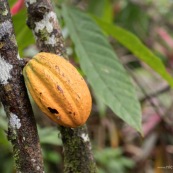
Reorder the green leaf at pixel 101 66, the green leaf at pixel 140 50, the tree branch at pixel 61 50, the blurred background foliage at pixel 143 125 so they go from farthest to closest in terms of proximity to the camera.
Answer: the blurred background foliage at pixel 143 125, the green leaf at pixel 140 50, the green leaf at pixel 101 66, the tree branch at pixel 61 50

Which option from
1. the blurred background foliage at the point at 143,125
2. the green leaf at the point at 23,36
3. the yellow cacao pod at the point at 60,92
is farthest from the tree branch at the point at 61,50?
the blurred background foliage at the point at 143,125

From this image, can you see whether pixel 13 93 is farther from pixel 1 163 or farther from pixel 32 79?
pixel 1 163

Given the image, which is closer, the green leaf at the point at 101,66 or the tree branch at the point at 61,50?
the tree branch at the point at 61,50

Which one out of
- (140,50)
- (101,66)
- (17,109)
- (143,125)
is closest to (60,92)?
(17,109)

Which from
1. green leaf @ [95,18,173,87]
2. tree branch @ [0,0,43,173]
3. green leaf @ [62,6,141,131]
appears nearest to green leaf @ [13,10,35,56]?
green leaf @ [62,6,141,131]

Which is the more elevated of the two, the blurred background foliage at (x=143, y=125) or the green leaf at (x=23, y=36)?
the green leaf at (x=23, y=36)

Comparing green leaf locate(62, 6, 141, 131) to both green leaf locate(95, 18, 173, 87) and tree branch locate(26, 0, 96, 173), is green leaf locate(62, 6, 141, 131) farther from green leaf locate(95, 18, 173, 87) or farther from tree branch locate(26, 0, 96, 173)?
tree branch locate(26, 0, 96, 173)

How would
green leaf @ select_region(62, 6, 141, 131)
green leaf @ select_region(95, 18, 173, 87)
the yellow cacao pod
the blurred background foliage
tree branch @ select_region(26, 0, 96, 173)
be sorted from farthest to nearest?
the blurred background foliage, green leaf @ select_region(95, 18, 173, 87), green leaf @ select_region(62, 6, 141, 131), tree branch @ select_region(26, 0, 96, 173), the yellow cacao pod

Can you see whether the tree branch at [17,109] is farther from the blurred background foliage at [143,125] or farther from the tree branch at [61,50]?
the blurred background foliage at [143,125]

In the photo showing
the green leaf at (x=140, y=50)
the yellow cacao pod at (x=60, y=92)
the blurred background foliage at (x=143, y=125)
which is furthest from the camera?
the blurred background foliage at (x=143, y=125)
